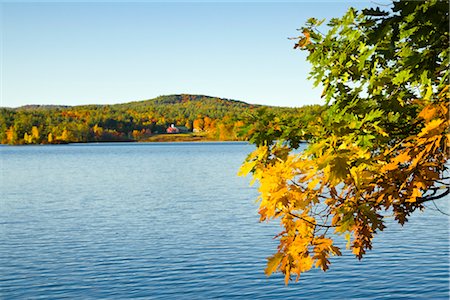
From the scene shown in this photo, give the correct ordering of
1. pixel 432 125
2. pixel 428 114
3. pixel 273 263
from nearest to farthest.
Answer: pixel 432 125
pixel 428 114
pixel 273 263

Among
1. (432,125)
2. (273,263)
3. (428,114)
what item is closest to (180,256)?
(273,263)

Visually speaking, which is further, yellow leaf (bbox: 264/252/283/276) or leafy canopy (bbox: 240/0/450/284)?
yellow leaf (bbox: 264/252/283/276)

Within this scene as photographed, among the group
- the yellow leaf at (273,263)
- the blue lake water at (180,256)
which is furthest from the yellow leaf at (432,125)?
the blue lake water at (180,256)

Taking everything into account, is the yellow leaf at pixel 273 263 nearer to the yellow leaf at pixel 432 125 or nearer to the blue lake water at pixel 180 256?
the yellow leaf at pixel 432 125

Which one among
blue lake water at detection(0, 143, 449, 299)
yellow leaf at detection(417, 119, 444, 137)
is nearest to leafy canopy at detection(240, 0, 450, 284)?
yellow leaf at detection(417, 119, 444, 137)

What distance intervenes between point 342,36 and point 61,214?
37.1 m

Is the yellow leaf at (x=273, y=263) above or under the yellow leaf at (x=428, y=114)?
under

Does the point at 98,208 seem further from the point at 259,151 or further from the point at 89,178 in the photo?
the point at 259,151

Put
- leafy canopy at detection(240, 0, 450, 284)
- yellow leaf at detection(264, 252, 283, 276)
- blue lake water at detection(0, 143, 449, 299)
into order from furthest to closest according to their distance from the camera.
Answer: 1. blue lake water at detection(0, 143, 449, 299)
2. yellow leaf at detection(264, 252, 283, 276)
3. leafy canopy at detection(240, 0, 450, 284)

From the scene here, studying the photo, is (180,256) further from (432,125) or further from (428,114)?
(432,125)

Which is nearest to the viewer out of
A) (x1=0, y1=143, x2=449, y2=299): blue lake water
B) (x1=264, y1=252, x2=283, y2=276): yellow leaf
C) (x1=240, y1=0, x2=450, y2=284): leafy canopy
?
(x1=240, y1=0, x2=450, y2=284): leafy canopy

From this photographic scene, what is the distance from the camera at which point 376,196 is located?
7414 mm

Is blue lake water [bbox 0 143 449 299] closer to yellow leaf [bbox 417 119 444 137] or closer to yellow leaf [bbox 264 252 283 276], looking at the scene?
yellow leaf [bbox 264 252 283 276]

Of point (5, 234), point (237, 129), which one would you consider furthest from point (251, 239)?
point (237, 129)
